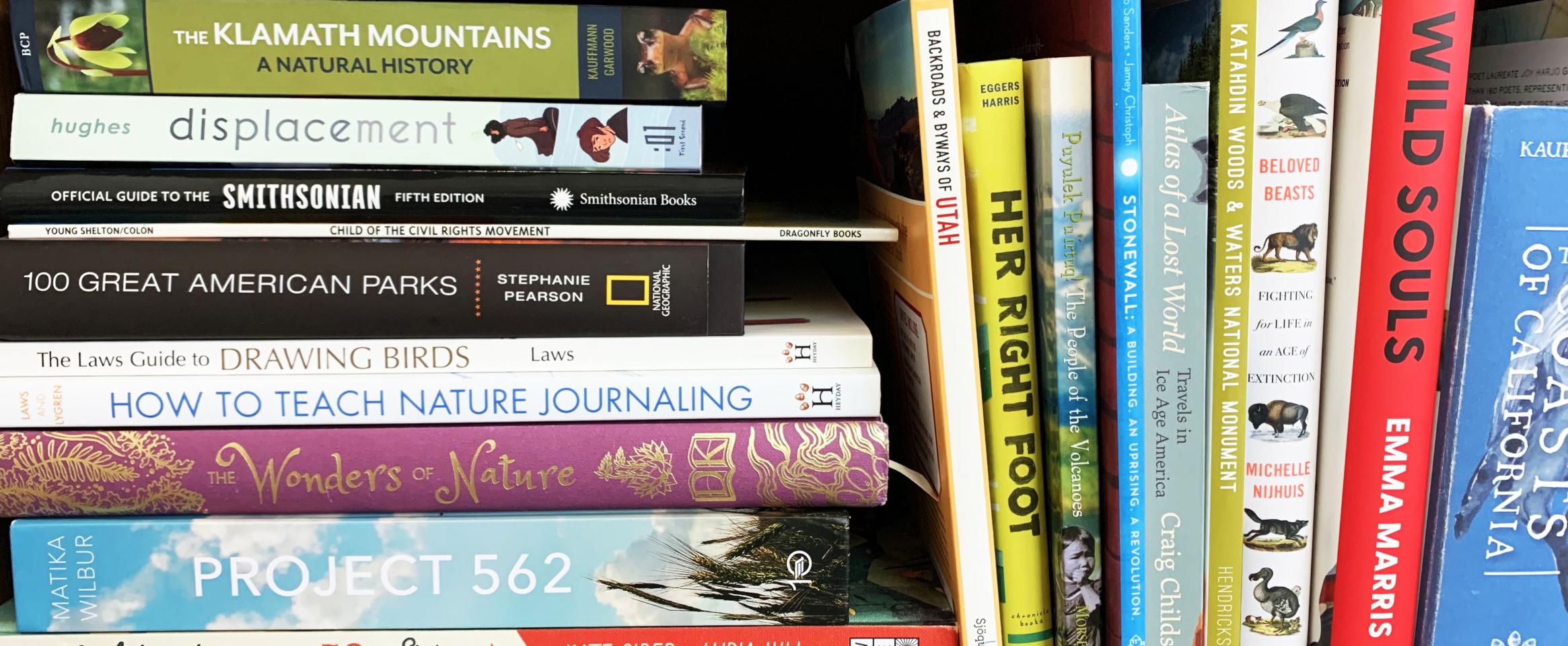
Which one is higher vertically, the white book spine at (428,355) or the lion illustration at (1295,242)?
the lion illustration at (1295,242)

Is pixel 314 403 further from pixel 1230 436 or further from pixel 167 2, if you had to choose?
pixel 1230 436

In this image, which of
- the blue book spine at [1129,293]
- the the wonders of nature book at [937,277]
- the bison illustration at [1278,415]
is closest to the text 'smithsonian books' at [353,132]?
the the wonders of nature book at [937,277]

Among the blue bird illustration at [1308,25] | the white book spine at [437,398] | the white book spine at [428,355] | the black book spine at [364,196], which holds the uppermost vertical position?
the blue bird illustration at [1308,25]

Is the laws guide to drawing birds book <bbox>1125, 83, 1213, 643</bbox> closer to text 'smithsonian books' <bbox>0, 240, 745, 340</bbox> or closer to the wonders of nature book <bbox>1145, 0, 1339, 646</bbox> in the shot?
the wonders of nature book <bbox>1145, 0, 1339, 646</bbox>

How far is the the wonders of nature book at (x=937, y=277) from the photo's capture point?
1.51ft

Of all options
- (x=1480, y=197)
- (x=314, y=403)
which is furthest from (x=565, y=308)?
(x=1480, y=197)

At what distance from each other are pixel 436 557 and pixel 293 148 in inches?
8.9

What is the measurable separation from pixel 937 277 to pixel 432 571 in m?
0.30

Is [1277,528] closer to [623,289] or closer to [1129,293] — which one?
[1129,293]

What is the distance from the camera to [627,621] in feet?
1.71

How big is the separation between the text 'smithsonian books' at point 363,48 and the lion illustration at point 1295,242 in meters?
0.30

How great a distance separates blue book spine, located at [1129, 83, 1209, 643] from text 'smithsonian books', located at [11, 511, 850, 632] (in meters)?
0.16

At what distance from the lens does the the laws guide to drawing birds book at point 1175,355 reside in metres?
0.47

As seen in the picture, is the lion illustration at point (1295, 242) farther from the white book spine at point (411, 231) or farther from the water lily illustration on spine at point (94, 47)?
the water lily illustration on spine at point (94, 47)
